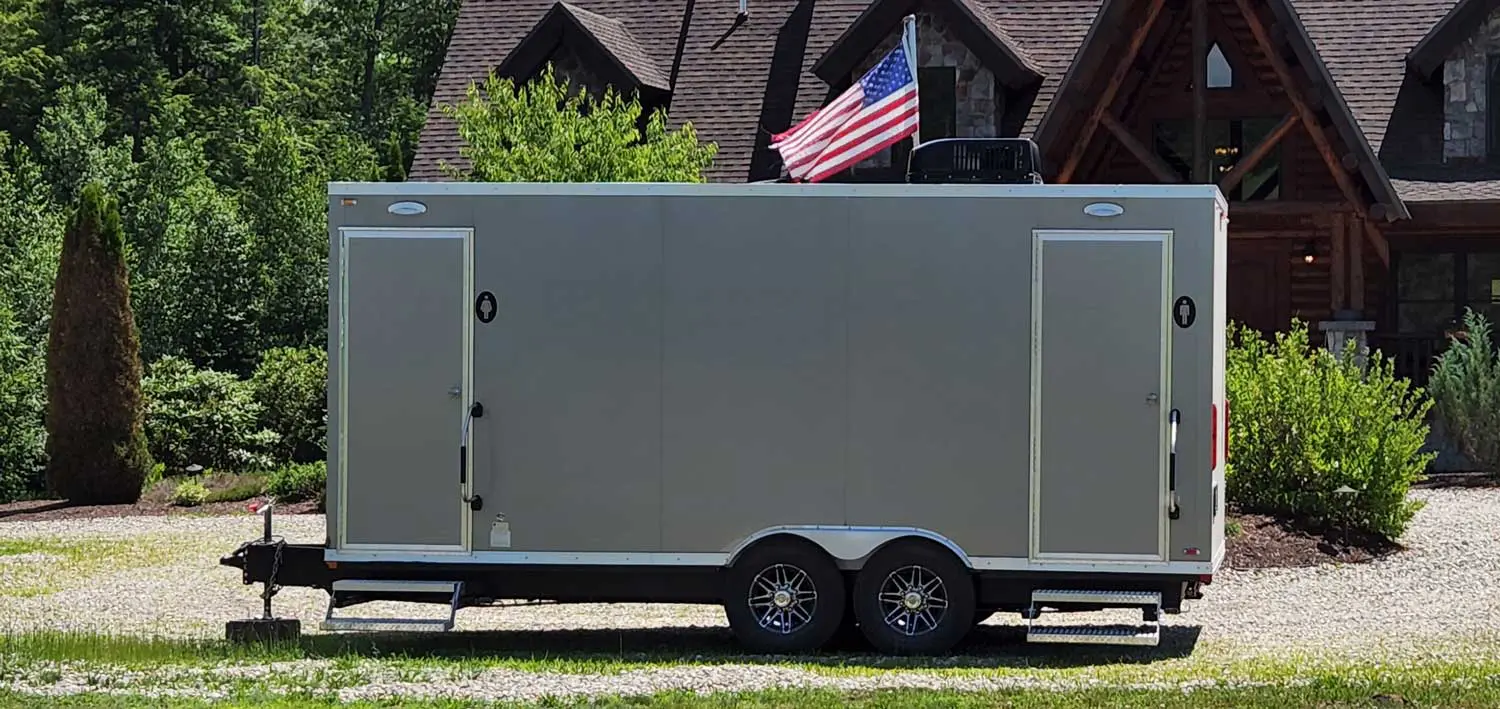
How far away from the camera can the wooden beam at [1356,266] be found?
21109mm

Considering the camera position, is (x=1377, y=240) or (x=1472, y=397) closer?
(x=1472, y=397)

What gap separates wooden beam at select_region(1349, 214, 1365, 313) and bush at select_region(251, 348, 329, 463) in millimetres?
12545

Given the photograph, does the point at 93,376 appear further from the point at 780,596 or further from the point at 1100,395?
the point at 1100,395

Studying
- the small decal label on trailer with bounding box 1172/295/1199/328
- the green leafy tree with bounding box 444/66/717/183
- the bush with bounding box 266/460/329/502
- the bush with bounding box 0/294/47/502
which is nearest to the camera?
the small decal label on trailer with bounding box 1172/295/1199/328

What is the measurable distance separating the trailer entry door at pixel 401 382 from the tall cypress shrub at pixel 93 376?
36.8ft

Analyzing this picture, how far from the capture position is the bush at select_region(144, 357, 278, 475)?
2275cm

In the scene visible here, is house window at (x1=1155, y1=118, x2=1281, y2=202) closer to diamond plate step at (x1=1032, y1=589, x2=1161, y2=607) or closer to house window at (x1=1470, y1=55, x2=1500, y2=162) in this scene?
house window at (x1=1470, y1=55, x2=1500, y2=162)

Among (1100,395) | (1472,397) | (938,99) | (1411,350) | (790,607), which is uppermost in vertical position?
(938,99)

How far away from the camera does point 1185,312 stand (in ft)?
33.4

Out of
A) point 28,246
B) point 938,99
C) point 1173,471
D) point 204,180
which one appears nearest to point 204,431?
point 28,246

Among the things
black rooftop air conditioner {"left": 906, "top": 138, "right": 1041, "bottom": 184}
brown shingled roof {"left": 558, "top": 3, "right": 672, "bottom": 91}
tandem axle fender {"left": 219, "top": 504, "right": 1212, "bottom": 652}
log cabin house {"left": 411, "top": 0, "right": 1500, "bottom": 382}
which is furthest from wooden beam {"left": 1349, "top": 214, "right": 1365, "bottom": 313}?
tandem axle fender {"left": 219, "top": 504, "right": 1212, "bottom": 652}

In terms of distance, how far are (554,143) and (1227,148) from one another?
9.31m

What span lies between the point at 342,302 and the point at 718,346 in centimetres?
217

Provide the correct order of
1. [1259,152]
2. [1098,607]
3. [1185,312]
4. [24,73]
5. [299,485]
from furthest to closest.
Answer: [24,73]
[1259,152]
[299,485]
[1098,607]
[1185,312]
